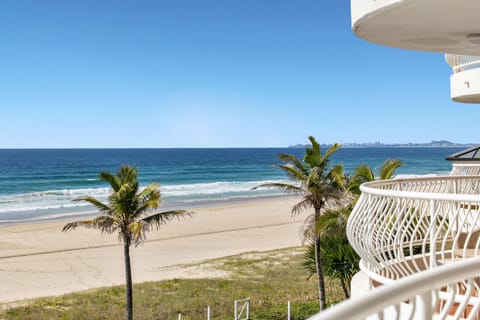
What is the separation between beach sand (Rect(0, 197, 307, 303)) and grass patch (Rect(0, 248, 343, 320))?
74.7 inches

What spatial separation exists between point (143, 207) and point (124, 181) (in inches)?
45.3

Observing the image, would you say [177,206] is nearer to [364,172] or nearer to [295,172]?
[295,172]

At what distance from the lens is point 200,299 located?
1822cm

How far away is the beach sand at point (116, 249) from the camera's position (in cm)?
2247

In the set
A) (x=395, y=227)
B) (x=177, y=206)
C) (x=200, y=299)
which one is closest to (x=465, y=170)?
(x=395, y=227)

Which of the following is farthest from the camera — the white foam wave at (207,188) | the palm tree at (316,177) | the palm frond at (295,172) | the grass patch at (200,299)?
the white foam wave at (207,188)

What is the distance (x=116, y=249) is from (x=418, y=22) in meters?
26.4

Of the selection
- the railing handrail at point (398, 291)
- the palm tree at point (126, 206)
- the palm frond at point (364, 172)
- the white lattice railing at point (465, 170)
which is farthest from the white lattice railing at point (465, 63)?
the railing handrail at point (398, 291)

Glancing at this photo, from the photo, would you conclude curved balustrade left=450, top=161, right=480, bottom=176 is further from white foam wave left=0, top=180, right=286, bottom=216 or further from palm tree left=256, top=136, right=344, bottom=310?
white foam wave left=0, top=180, right=286, bottom=216

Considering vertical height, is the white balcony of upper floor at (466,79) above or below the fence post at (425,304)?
above

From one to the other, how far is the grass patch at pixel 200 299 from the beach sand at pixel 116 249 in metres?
1.90

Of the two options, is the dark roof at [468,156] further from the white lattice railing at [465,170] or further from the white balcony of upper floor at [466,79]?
the white balcony of upper floor at [466,79]

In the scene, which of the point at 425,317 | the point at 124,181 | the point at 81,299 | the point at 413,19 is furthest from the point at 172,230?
the point at 425,317

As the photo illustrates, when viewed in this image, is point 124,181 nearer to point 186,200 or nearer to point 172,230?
point 172,230
